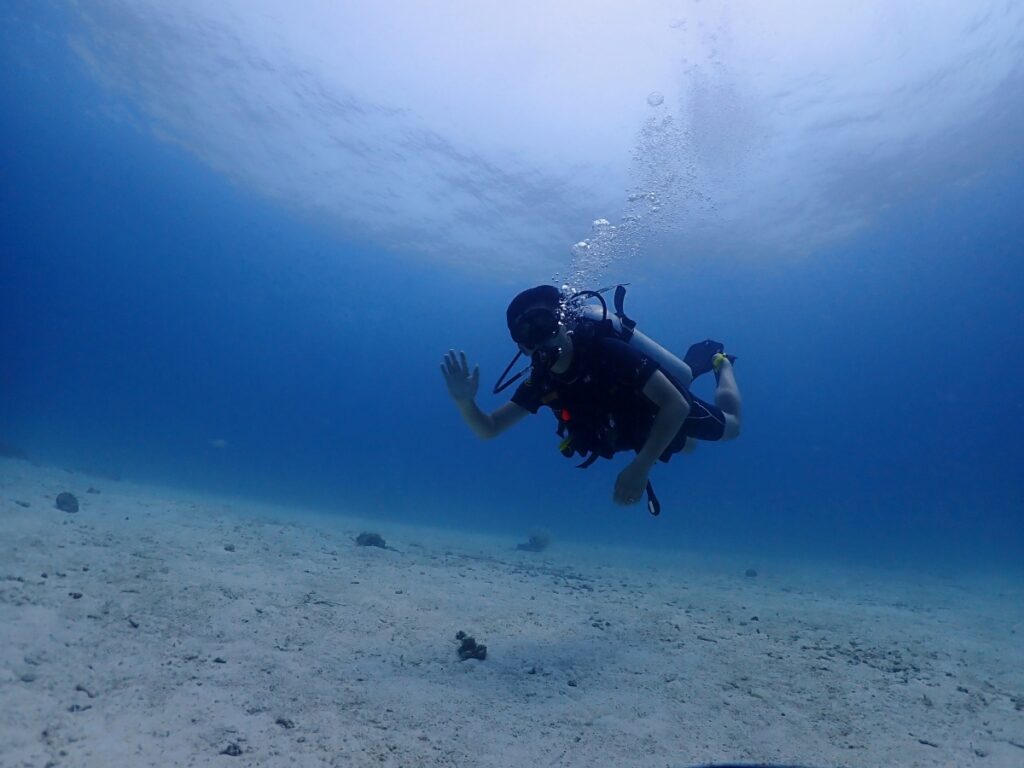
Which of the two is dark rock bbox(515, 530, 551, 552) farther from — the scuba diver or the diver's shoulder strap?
the diver's shoulder strap

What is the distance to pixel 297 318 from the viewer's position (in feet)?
376

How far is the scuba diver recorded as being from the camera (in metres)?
3.87

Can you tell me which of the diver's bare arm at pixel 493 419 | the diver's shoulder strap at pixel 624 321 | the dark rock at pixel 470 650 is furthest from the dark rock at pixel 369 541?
the diver's shoulder strap at pixel 624 321

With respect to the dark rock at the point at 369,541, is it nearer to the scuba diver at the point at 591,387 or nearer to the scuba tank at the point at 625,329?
the scuba diver at the point at 591,387

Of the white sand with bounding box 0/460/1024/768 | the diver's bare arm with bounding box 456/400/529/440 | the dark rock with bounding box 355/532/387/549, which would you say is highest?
the diver's bare arm with bounding box 456/400/529/440

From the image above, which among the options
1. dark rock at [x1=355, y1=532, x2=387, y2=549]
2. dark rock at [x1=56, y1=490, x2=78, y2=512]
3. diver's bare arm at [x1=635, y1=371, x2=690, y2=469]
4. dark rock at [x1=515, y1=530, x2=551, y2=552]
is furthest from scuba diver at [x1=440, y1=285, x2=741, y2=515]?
dark rock at [x1=515, y1=530, x2=551, y2=552]

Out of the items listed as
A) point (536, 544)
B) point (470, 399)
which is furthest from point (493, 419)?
point (536, 544)

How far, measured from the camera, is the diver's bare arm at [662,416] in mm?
3791

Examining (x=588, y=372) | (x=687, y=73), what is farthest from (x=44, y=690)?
(x=687, y=73)

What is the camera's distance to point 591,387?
4.41 metres

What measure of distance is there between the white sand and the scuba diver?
153 centimetres

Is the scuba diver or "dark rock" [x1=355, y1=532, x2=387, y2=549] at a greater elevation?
the scuba diver

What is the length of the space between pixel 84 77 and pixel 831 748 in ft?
125

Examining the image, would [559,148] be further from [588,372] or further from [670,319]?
[670,319]
